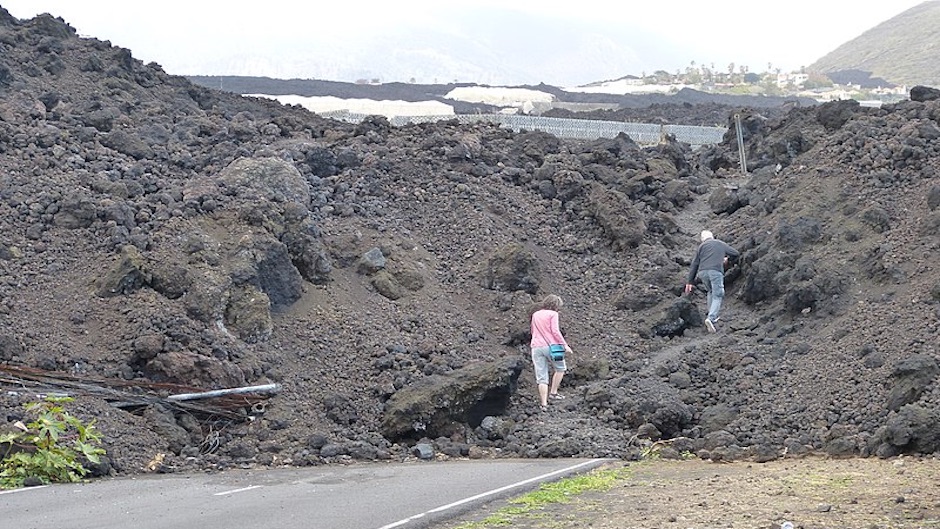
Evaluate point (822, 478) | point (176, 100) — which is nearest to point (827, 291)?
point (822, 478)

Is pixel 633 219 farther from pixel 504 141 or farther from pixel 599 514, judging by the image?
pixel 599 514

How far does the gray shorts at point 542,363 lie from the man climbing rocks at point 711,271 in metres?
2.91

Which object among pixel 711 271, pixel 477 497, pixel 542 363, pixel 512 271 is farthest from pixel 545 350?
pixel 477 497

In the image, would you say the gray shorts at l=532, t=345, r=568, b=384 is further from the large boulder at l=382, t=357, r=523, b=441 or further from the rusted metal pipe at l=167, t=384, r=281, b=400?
the rusted metal pipe at l=167, t=384, r=281, b=400

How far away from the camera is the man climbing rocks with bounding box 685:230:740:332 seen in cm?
1822

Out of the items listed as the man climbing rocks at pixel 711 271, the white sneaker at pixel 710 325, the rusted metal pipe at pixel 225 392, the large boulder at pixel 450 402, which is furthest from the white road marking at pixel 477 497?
the man climbing rocks at pixel 711 271

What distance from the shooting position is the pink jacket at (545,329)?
16.2 metres

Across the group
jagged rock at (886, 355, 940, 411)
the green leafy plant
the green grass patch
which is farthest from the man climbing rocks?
the green leafy plant

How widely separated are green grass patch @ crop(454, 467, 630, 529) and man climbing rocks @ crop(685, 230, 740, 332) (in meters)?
6.11

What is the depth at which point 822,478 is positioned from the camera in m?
10.9

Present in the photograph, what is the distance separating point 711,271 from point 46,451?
993 cm

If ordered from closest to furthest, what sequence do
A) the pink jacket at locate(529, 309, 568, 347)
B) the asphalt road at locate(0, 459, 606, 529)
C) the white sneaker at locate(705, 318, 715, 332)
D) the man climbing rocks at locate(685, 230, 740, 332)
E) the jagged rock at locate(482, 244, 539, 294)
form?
the asphalt road at locate(0, 459, 606, 529), the pink jacket at locate(529, 309, 568, 347), the white sneaker at locate(705, 318, 715, 332), the man climbing rocks at locate(685, 230, 740, 332), the jagged rock at locate(482, 244, 539, 294)

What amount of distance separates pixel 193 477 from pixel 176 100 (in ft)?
42.2

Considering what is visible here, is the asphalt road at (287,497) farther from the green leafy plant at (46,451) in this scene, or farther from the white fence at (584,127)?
the white fence at (584,127)
